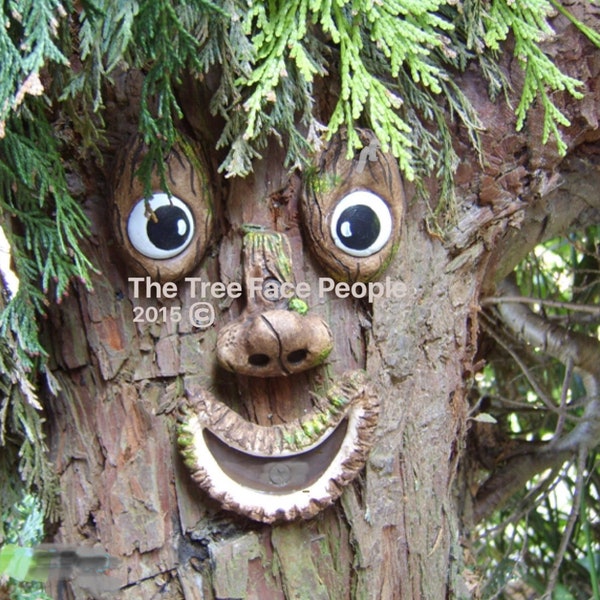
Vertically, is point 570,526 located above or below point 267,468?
below

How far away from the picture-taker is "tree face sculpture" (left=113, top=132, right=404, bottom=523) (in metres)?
1.01

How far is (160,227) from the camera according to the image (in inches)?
39.6

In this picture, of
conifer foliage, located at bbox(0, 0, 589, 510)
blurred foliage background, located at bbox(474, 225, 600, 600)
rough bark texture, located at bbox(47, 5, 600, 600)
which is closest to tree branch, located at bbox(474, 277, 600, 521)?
blurred foliage background, located at bbox(474, 225, 600, 600)

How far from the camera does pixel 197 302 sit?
1061 mm

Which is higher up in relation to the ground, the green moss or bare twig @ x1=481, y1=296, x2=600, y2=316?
bare twig @ x1=481, y1=296, x2=600, y2=316

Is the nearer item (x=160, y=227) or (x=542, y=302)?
(x=160, y=227)

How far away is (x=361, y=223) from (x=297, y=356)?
20 centimetres

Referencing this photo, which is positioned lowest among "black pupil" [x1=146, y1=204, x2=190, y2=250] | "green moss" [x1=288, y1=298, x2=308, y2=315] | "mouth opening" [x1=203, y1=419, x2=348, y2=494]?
"mouth opening" [x1=203, y1=419, x2=348, y2=494]

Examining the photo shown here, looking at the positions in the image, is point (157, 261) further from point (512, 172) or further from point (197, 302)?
point (512, 172)

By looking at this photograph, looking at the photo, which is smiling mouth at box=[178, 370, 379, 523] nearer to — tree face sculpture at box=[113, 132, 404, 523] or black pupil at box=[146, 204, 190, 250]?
tree face sculpture at box=[113, 132, 404, 523]

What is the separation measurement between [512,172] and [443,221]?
13 cm

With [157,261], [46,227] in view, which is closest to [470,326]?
[157,261]

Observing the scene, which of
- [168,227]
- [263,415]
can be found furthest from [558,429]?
[168,227]

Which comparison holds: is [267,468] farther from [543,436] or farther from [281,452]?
[543,436]
